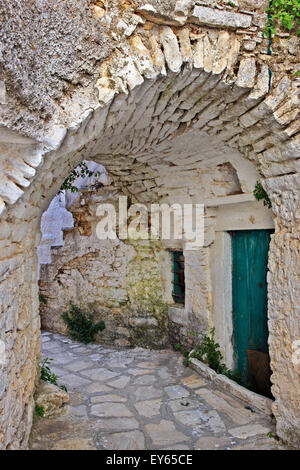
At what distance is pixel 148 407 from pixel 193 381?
829mm

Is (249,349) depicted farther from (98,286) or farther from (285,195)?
(98,286)

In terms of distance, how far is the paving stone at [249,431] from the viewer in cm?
332

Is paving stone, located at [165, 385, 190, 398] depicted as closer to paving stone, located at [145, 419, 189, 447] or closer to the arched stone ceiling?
paving stone, located at [145, 419, 189, 447]

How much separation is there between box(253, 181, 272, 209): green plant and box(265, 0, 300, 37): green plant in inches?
54.6

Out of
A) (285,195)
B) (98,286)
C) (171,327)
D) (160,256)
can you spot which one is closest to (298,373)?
(285,195)

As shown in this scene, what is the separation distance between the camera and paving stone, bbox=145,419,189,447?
127 inches

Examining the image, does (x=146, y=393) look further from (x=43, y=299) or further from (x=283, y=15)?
(x=283, y=15)

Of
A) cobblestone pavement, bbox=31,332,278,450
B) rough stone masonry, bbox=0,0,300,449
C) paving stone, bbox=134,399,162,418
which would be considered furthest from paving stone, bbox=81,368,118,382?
rough stone masonry, bbox=0,0,300,449

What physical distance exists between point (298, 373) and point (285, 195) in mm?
1559

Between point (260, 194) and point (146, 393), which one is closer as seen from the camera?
point (260, 194)

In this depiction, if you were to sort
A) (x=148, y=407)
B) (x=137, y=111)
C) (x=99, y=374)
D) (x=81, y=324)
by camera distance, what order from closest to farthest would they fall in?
A: (x=137, y=111) < (x=148, y=407) < (x=99, y=374) < (x=81, y=324)

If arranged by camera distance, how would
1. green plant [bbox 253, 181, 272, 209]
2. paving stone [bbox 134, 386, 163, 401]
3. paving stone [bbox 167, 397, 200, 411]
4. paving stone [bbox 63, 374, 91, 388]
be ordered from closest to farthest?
green plant [bbox 253, 181, 272, 209] < paving stone [bbox 167, 397, 200, 411] < paving stone [bbox 134, 386, 163, 401] < paving stone [bbox 63, 374, 91, 388]

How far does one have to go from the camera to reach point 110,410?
12.5 feet

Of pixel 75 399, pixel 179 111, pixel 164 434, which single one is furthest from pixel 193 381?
pixel 179 111
